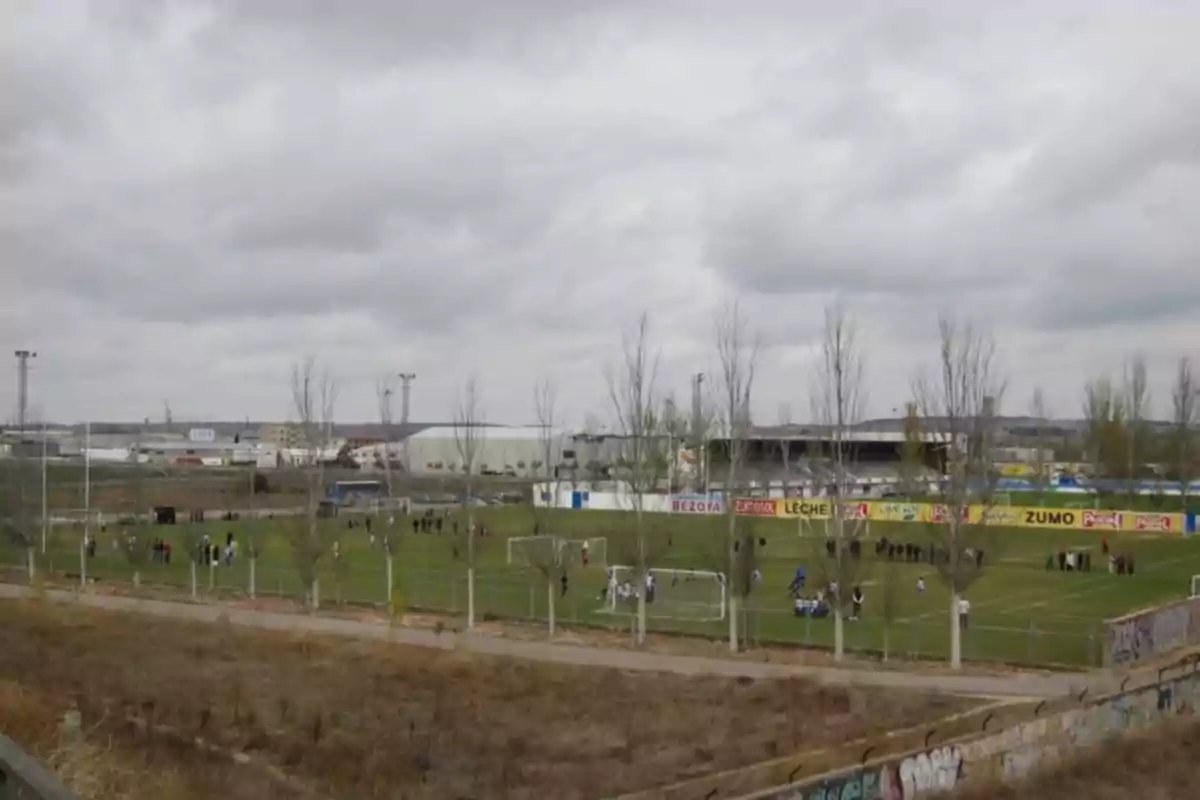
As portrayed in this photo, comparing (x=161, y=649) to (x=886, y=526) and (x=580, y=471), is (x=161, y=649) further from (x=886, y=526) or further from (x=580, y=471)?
(x=580, y=471)

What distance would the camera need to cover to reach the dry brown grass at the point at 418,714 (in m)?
18.9

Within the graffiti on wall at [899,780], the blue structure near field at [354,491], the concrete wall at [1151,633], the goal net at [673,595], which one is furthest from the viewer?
the blue structure near field at [354,491]

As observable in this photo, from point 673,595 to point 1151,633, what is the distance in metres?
15.0

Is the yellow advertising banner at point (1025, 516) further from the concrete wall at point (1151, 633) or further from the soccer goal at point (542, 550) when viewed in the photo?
the concrete wall at point (1151, 633)

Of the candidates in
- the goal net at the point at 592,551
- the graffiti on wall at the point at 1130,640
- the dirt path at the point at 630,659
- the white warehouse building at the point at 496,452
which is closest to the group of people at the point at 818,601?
the dirt path at the point at 630,659

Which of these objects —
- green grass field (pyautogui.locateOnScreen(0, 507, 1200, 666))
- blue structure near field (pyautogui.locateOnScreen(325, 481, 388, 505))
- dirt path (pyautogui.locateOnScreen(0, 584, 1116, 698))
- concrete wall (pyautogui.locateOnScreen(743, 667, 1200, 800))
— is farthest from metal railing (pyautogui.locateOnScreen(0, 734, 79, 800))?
blue structure near field (pyautogui.locateOnScreen(325, 481, 388, 505))

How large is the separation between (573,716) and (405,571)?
25.2 metres

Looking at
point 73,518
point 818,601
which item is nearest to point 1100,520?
point 818,601

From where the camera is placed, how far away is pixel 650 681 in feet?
87.0

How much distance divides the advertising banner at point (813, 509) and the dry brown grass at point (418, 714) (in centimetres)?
3816

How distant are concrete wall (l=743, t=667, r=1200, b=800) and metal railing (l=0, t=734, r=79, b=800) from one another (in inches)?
344

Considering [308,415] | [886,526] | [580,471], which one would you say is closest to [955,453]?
[308,415]

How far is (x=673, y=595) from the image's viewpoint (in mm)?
40125

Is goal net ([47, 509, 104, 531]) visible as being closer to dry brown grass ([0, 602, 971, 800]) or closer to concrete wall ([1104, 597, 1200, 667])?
dry brown grass ([0, 602, 971, 800])
